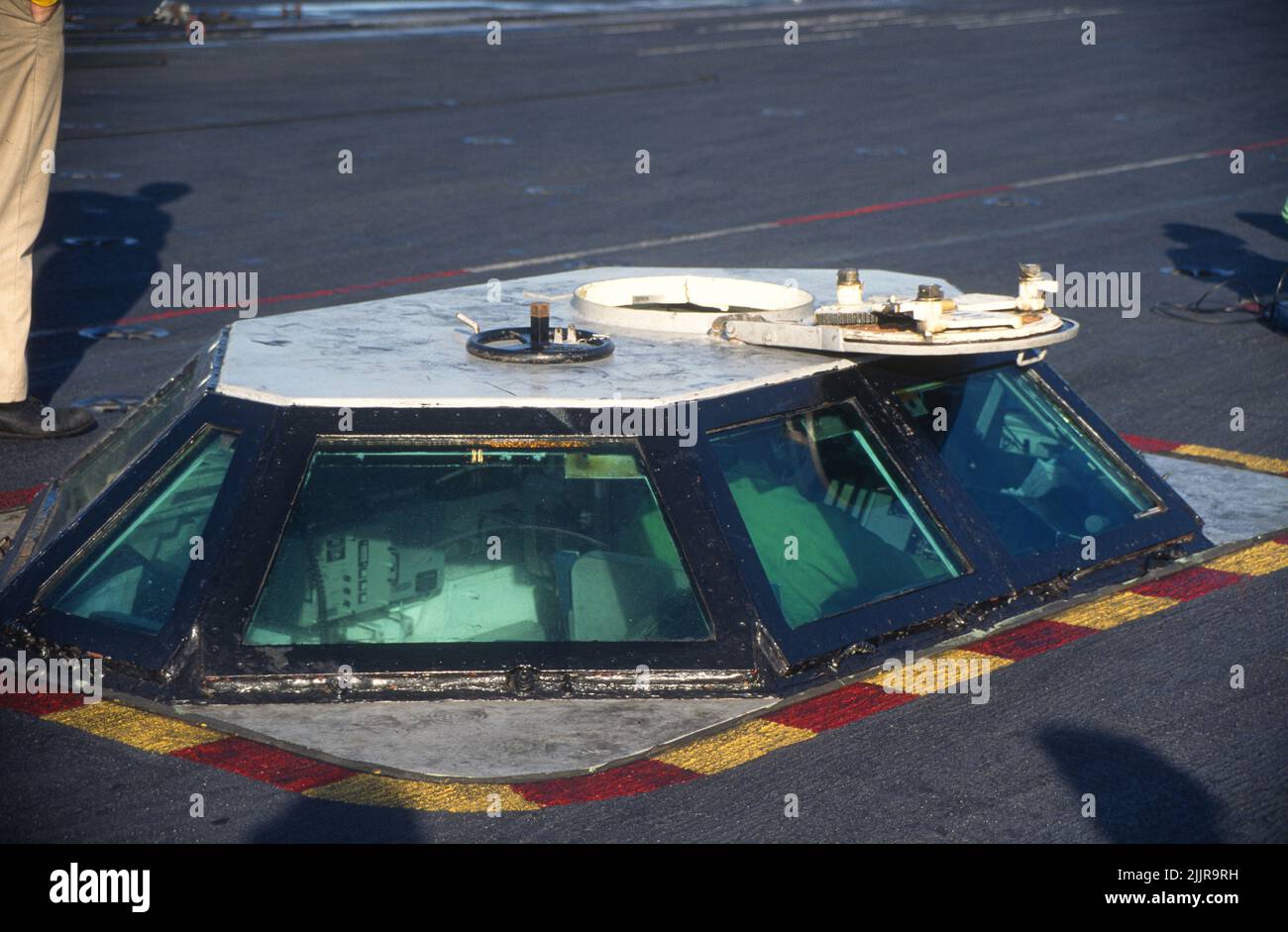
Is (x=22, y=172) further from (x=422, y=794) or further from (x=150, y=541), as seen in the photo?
(x=422, y=794)

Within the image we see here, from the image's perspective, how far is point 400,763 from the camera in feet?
15.3

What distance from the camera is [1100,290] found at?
13.4m

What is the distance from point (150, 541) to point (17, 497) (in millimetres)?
3123

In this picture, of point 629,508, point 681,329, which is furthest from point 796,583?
point 681,329

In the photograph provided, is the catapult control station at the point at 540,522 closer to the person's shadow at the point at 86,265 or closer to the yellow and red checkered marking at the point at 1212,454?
the yellow and red checkered marking at the point at 1212,454

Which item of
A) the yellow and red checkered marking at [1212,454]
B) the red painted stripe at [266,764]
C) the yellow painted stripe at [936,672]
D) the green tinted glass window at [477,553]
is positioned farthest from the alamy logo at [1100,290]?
the red painted stripe at [266,764]

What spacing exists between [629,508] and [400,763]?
110 centimetres

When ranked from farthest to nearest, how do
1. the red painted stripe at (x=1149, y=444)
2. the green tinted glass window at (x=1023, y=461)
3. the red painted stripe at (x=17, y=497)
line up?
the red painted stripe at (x=1149, y=444)
the red painted stripe at (x=17, y=497)
the green tinted glass window at (x=1023, y=461)

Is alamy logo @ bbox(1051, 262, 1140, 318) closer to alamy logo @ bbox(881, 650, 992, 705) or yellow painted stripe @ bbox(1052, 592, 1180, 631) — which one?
yellow painted stripe @ bbox(1052, 592, 1180, 631)

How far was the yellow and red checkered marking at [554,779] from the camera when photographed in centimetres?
456

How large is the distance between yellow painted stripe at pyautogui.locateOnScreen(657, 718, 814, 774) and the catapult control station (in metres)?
0.14

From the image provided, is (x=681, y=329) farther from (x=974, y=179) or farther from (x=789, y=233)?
(x=974, y=179)

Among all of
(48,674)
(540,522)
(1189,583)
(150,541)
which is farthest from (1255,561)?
(48,674)
